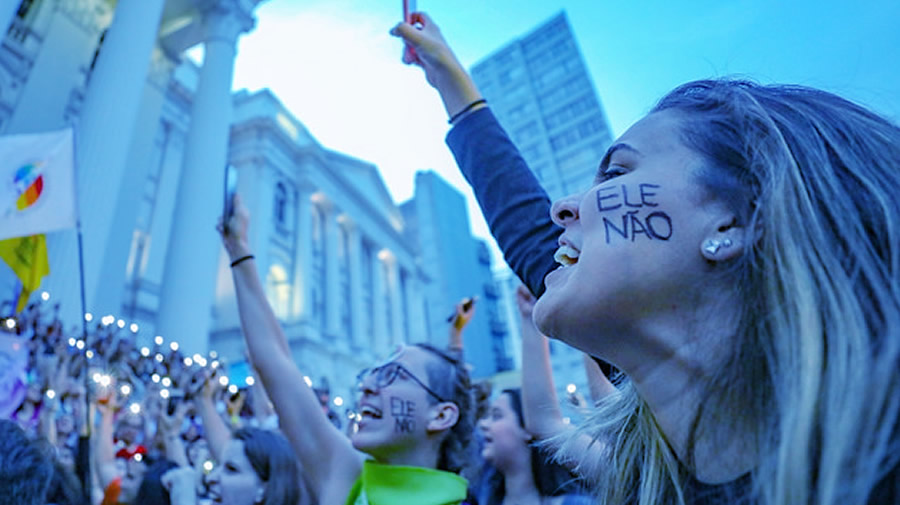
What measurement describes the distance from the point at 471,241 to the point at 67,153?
33769 mm

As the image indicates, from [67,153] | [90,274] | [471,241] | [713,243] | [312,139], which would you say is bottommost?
[713,243]

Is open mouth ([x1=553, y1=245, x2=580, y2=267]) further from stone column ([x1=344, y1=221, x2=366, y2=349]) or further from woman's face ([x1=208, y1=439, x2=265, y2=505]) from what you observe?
stone column ([x1=344, y1=221, x2=366, y2=349])

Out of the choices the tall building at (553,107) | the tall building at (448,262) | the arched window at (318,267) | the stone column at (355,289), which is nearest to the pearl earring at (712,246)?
the arched window at (318,267)

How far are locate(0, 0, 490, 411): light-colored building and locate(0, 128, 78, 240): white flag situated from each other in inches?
231

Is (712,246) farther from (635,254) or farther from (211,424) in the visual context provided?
(211,424)

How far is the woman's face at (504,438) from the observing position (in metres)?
2.36

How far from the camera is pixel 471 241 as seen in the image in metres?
38.9

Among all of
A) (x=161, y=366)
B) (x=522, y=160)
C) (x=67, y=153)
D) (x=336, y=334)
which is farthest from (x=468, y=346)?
(x=522, y=160)

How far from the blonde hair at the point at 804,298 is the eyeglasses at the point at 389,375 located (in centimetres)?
119

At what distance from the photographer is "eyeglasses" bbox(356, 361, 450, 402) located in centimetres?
206

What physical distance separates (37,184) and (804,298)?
6.54 metres

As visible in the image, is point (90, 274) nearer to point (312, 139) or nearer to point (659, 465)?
point (659, 465)

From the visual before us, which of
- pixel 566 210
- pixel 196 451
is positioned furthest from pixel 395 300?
Answer: pixel 566 210

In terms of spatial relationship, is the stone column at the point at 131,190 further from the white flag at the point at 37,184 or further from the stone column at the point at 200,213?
the white flag at the point at 37,184
